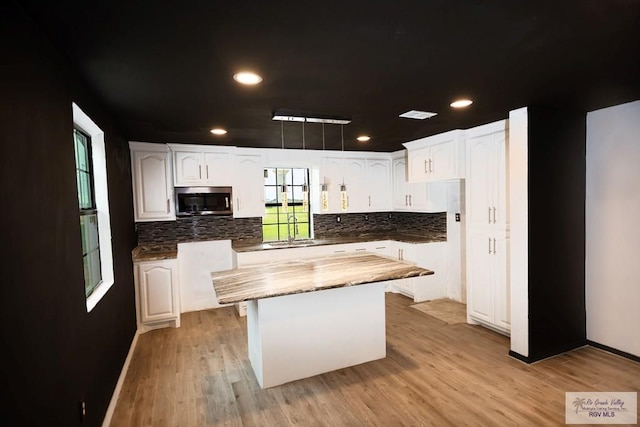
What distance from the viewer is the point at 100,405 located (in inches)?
84.6

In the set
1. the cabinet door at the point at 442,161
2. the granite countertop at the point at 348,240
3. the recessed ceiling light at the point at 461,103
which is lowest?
the granite countertop at the point at 348,240

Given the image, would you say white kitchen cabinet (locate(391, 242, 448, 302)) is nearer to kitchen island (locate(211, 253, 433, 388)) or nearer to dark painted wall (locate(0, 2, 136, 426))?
kitchen island (locate(211, 253, 433, 388))

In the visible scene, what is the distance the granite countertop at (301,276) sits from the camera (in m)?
2.30

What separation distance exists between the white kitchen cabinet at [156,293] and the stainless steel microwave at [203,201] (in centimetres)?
76

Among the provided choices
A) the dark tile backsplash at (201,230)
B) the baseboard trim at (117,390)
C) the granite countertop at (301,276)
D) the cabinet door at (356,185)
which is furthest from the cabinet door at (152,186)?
the cabinet door at (356,185)

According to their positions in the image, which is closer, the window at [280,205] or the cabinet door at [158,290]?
the cabinet door at [158,290]

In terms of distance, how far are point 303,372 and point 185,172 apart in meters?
2.96

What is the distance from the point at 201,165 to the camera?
448cm

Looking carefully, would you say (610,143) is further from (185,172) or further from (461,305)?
(185,172)

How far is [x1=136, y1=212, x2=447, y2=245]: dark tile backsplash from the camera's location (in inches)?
183

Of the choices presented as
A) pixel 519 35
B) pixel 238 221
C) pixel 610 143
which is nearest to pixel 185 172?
pixel 238 221

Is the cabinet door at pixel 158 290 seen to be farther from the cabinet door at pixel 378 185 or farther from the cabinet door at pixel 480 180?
the cabinet door at pixel 480 180

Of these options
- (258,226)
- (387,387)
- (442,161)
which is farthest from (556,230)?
(258,226)

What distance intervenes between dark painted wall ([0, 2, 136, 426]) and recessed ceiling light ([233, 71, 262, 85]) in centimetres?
91
